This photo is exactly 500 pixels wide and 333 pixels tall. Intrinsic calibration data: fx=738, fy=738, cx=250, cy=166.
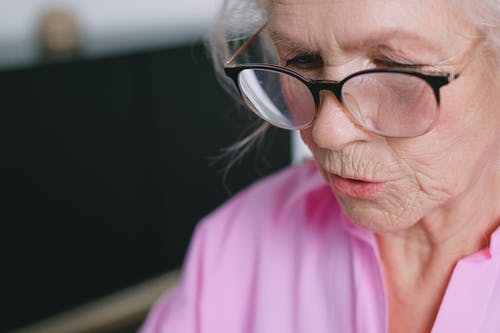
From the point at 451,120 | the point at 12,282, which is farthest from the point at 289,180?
the point at 12,282

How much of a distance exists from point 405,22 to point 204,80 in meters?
2.68

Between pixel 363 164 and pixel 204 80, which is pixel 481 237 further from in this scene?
pixel 204 80

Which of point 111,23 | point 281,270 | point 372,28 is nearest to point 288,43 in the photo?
point 372,28

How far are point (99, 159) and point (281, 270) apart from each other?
200 cm

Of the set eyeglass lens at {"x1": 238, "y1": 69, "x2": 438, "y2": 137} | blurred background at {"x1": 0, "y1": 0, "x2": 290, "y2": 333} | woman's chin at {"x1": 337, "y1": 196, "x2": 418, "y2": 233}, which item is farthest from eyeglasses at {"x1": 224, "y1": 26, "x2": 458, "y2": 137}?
blurred background at {"x1": 0, "y1": 0, "x2": 290, "y2": 333}

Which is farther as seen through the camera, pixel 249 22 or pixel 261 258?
pixel 261 258

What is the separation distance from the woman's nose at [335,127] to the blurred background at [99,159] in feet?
6.78

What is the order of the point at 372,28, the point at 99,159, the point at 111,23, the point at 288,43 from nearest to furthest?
the point at 372,28
the point at 288,43
the point at 99,159
the point at 111,23

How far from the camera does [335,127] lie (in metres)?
1.04

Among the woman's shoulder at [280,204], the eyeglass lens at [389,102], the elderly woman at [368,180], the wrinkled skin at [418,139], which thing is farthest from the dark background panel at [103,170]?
the eyeglass lens at [389,102]

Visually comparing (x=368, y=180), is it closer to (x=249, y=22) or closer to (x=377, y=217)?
(x=377, y=217)

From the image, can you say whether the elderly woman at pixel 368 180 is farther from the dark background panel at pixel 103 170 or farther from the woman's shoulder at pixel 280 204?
the dark background panel at pixel 103 170

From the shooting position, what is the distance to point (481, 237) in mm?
1169

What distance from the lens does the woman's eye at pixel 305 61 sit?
107 centimetres
